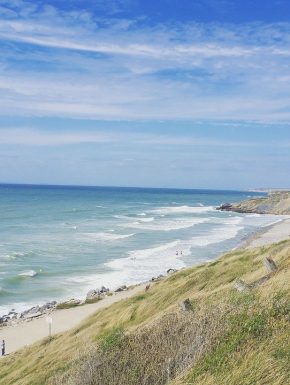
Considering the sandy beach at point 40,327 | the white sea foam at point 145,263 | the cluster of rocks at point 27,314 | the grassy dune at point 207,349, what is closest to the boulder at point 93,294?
the sandy beach at point 40,327

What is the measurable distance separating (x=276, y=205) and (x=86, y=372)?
435ft

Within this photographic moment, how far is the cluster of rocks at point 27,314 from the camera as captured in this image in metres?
33.3

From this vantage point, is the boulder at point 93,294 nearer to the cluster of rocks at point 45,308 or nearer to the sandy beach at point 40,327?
the cluster of rocks at point 45,308

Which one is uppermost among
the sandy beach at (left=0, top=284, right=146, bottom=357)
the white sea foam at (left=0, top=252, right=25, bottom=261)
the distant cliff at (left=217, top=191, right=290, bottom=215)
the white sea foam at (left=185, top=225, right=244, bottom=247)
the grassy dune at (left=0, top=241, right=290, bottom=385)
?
the grassy dune at (left=0, top=241, right=290, bottom=385)

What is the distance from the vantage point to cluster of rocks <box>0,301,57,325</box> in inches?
1310

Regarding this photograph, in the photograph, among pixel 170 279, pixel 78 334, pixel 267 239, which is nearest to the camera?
pixel 78 334

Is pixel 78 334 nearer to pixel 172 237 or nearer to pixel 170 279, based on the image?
pixel 170 279

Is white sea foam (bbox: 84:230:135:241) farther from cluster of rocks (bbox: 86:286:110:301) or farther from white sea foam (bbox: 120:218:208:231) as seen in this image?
cluster of rocks (bbox: 86:286:110:301)

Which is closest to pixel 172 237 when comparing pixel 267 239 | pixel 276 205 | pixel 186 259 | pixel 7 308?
pixel 267 239

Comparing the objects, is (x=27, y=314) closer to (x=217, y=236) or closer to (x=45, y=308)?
(x=45, y=308)

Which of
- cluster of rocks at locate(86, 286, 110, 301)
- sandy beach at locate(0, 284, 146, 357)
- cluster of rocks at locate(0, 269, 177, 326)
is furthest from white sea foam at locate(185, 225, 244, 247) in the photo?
sandy beach at locate(0, 284, 146, 357)

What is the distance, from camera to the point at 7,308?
120 feet

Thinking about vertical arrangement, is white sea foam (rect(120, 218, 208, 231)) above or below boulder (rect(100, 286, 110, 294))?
above

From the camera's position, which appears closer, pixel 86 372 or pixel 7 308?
pixel 86 372
